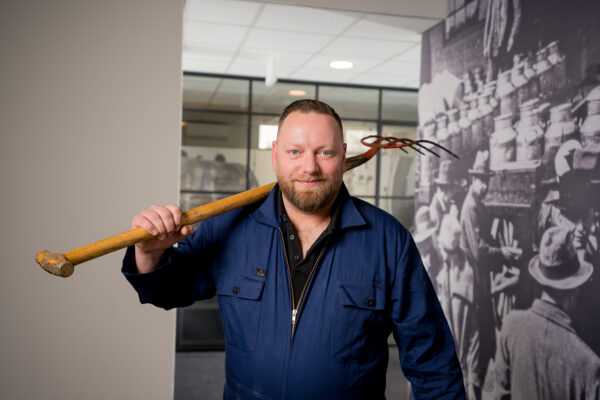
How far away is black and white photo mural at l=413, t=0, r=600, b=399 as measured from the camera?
1760 mm

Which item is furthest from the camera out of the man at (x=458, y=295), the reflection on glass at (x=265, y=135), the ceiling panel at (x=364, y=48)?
the reflection on glass at (x=265, y=135)

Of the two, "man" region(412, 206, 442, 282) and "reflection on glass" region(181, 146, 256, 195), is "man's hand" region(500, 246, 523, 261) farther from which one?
"reflection on glass" region(181, 146, 256, 195)

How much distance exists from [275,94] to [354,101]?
0.92m

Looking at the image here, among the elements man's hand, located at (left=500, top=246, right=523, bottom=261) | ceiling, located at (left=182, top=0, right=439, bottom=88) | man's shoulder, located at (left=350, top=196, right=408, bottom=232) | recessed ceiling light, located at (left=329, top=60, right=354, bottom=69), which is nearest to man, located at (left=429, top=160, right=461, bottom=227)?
man's hand, located at (left=500, top=246, right=523, bottom=261)

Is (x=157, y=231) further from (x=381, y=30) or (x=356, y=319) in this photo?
(x=381, y=30)

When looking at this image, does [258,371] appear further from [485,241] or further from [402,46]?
[402,46]

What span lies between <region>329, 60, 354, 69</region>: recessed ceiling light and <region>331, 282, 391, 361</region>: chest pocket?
3287mm

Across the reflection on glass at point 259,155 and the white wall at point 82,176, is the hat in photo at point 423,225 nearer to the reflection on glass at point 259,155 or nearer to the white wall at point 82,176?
the white wall at point 82,176

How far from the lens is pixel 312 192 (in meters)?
1.46

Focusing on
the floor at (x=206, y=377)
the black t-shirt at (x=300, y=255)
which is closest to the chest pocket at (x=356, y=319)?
the black t-shirt at (x=300, y=255)

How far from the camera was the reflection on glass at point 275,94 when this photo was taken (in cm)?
524

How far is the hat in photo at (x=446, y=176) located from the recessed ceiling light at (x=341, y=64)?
190 cm

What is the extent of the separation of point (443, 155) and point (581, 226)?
1.10 m

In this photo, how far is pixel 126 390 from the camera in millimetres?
2434
